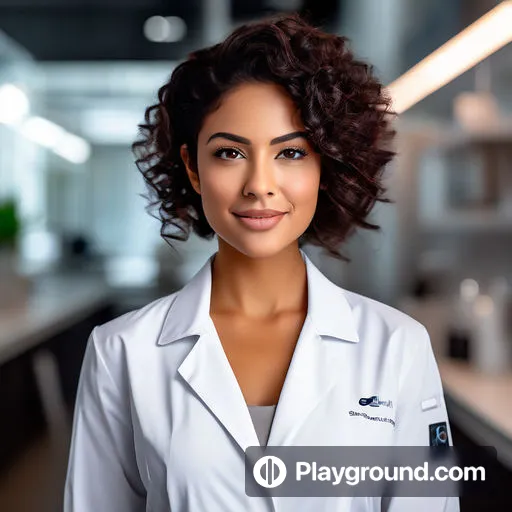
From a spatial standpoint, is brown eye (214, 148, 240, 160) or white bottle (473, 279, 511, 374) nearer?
brown eye (214, 148, 240, 160)

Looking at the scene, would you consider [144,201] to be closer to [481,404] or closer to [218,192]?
[481,404]

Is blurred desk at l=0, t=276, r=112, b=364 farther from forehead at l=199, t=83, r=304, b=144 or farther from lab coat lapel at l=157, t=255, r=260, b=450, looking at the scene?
forehead at l=199, t=83, r=304, b=144

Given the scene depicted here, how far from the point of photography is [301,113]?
723 mm

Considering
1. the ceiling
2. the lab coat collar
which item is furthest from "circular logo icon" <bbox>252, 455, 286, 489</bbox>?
the ceiling

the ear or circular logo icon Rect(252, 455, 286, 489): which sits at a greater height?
the ear

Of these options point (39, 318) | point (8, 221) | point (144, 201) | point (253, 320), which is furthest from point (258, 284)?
point (8, 221)

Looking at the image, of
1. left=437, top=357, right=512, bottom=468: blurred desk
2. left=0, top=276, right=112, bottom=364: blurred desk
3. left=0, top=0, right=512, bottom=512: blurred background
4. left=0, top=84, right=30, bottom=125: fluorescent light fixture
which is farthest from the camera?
left=0, top=84, right=30, bottom=125: fluorescent light fixture

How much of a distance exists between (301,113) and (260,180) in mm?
82

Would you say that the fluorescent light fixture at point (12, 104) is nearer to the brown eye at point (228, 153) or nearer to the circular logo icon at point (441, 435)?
the brown eye at point (228, 153)

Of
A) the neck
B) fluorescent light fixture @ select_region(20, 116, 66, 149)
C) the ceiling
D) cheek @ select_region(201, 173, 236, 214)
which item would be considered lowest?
the neck

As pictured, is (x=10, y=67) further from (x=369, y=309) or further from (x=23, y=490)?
(x=369, y=309)

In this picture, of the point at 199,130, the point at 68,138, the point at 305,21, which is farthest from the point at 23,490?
the point at 68,138

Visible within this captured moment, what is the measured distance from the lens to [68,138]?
408cm

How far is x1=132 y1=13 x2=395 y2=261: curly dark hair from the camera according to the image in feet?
2.37
